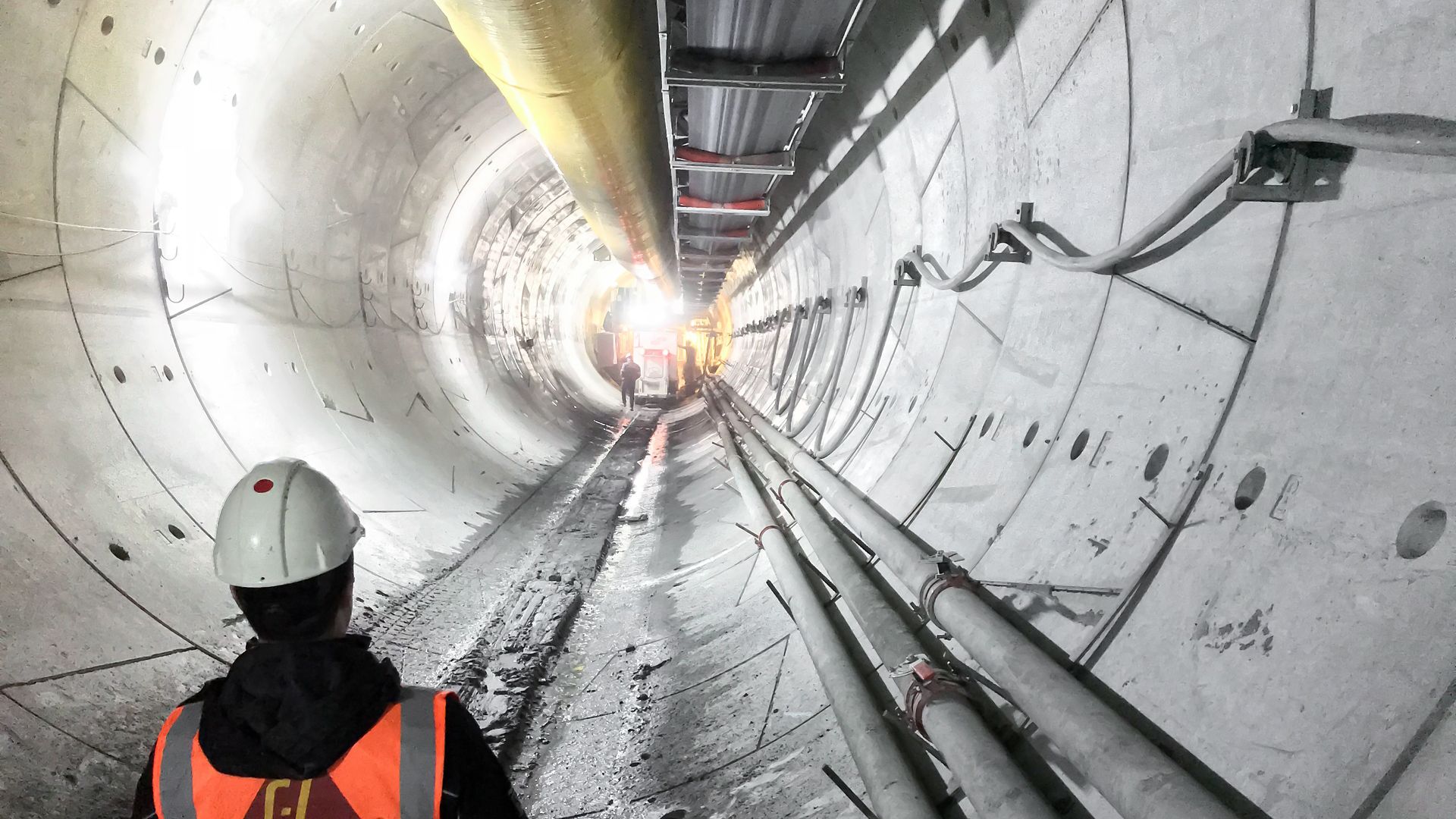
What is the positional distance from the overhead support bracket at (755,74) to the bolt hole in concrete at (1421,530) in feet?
11.4

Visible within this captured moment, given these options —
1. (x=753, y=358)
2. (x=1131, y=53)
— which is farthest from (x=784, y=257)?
(x=1131, y=53)

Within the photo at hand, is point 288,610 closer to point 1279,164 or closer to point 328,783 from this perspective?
point 328,783

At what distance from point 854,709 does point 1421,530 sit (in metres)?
1.63

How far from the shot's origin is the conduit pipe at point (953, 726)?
1693mm

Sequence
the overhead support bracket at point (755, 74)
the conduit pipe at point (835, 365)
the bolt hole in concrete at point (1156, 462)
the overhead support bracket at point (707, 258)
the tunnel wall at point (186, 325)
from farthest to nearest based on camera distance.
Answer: the overhead support bracket at point (707, 258) → the conduit pipe at point (835, 365) → the overhead support bracket at point (755, 74) → the tunnel wall at point (186, 325) → the bolt hole in concrete at point (1156, 462)

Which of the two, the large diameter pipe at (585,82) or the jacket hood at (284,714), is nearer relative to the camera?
the jacket hood at (284,714)

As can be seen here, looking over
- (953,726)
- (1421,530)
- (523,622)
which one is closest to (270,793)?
(953,726)

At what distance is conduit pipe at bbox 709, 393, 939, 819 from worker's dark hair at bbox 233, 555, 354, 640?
151 cm

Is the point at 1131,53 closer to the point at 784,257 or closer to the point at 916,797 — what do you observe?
the point at 916,797

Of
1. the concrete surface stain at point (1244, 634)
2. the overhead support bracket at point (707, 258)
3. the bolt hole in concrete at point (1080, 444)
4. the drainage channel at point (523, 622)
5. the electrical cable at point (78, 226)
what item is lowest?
the drainage channel at point (523, 622)

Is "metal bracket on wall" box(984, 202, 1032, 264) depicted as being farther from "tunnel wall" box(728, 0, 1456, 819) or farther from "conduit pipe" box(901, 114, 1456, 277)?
"conduit pipe" box(901, 114, 1456, 277)

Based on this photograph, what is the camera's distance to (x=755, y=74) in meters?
4.10

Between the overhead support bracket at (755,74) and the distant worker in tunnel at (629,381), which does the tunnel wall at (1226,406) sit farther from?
the distant worker in tunnel at (629,381)

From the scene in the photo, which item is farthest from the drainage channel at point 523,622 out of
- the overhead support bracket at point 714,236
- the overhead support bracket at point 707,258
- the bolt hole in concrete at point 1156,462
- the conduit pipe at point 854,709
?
the overhead support bracket at point 707,258
